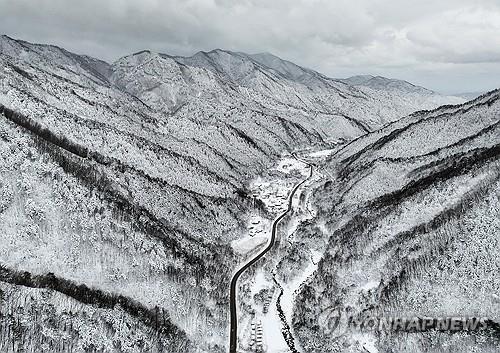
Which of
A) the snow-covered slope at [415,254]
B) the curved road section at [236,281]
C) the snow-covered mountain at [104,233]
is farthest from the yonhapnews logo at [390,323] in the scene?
the snow-covered mountain at [104,233]

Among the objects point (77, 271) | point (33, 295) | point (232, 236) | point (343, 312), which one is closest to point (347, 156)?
point (232, 236)

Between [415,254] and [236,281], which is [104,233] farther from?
[415,254]

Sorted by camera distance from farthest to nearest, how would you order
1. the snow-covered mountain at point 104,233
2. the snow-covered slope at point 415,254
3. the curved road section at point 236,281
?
the curved road section at point 236,281 → the snow-covered slope at point 415,254 → the snow-covered mountain at point 104,233

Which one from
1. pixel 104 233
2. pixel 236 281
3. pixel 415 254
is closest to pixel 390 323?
pixel 415 254

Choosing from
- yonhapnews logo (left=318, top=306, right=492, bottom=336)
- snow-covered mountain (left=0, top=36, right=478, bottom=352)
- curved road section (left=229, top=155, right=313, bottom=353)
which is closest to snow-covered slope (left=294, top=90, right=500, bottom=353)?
yonhapnews logo (left=318, top=306, right=492, bottom=336)

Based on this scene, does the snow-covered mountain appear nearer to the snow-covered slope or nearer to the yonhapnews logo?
the yonhapnews logo

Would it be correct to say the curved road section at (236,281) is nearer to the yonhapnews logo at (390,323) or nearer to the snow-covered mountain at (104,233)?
the snow-covered mountain at (104,233)

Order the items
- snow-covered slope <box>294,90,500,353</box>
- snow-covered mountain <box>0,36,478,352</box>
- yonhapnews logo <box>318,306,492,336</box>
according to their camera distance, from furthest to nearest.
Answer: snow-covered slope <box>294,90,500,353</box> → snow-covered mountain <box>0,36,478,352</box> → yonhapnews logo <box>318,306,492,336</box>

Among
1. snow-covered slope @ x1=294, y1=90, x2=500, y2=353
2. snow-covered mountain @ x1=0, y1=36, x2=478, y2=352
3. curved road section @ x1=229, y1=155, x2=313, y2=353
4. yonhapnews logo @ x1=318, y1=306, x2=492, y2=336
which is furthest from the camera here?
curved road section @ x1=229, y1=155, x2=313, y2=353

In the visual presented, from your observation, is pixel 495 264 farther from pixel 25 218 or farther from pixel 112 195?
pixel 25 218
